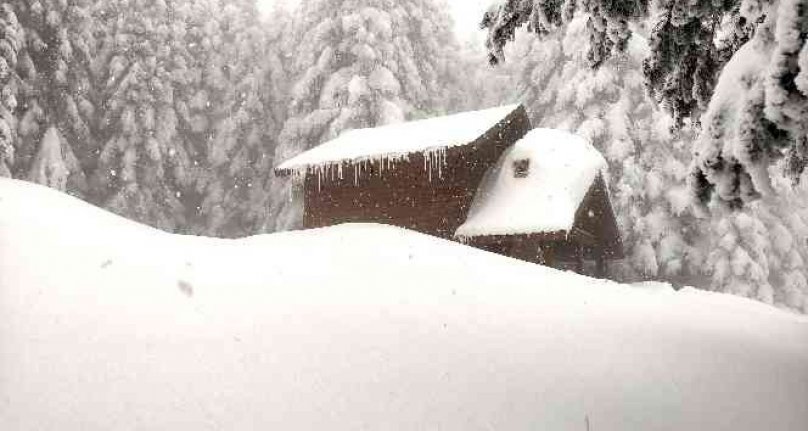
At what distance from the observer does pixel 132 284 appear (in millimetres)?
5508

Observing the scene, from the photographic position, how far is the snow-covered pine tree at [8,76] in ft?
67.2

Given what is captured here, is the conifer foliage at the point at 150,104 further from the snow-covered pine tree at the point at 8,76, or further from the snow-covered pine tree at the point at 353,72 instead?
the snow-covered pine tree at the point at 353,72

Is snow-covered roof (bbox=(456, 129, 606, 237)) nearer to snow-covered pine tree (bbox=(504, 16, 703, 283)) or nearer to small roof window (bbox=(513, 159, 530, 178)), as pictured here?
small roof window (bbox=(513, 159, 530, 178))

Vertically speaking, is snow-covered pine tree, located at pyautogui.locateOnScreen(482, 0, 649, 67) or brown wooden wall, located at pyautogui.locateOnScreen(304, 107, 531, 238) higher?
snow-covered pine tree, located at pyautogui.locateOnScreen(482, 0, 649, 67)

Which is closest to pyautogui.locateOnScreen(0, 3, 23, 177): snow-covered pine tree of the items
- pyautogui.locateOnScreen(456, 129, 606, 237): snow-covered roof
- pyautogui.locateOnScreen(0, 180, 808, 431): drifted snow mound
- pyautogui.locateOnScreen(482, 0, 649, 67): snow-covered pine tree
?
pyautogui.locateOnScreen(0, 180, 808, 431): drifted snow mound

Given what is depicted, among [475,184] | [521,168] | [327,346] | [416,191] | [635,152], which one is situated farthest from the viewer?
[635,152]

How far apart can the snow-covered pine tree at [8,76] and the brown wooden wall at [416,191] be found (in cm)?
1010

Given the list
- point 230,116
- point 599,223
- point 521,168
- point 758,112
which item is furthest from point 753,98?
point 230,116

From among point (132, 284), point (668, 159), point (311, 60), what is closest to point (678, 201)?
point (668, 159)

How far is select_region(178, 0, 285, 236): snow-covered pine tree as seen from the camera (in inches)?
1191

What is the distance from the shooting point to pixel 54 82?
2608 cm

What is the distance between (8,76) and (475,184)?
54.6ft

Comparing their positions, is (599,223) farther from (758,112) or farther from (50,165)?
(50,165)

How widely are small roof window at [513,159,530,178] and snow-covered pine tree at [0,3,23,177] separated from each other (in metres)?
15.6
